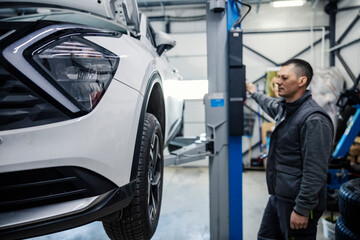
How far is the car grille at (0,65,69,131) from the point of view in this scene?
31.1 inches

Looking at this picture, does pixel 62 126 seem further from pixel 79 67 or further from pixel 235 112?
pixel 235 112

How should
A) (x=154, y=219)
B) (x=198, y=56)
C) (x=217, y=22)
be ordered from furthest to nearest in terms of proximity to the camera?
(x=198, y=56) < (x=217, y=22) < (x=154, y=219)

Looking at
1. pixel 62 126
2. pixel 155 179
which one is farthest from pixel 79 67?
pixel 155 179

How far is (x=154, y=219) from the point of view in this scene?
1.47 meters

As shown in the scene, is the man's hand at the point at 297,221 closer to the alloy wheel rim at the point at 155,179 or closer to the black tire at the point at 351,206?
the black tire at the point at 351,206

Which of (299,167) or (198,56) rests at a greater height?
(198,56)

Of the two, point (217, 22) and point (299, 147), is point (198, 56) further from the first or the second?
point (299, 147)

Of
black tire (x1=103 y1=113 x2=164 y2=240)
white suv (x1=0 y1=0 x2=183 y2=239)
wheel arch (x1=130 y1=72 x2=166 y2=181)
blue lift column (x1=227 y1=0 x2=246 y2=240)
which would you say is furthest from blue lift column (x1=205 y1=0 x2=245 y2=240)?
white suv (x1=0 y1=0 x2=183 y2=239)

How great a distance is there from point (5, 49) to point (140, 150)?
64cm

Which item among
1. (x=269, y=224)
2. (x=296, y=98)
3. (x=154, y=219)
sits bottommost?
(x=269, y=224)

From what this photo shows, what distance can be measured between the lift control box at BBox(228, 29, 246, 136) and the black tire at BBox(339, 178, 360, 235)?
965 millimetres

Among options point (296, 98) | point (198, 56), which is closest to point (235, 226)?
point (296, 98)

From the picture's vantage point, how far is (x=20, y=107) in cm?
81

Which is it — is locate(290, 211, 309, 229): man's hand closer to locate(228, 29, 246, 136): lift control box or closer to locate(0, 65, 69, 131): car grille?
locate(228, 29, 246, 136): lift control box
